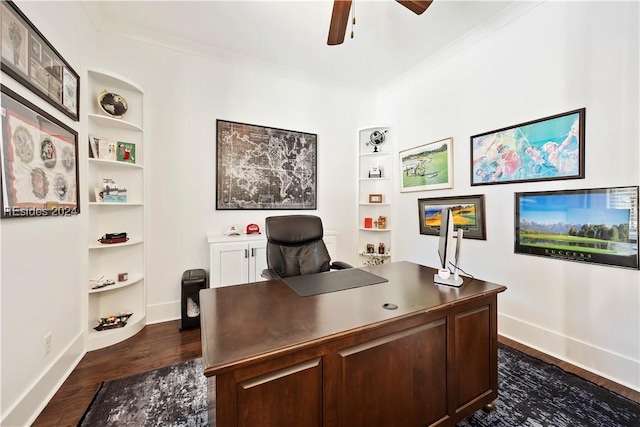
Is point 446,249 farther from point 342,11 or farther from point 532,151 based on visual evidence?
point 342,11

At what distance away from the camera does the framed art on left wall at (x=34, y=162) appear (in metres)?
1.30

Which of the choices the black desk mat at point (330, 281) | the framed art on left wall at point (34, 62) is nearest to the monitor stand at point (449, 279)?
the black desk mat at point (330, 281)

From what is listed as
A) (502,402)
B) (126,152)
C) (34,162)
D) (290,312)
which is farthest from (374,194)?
(34,162)

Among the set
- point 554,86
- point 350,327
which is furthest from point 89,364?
point 554,86

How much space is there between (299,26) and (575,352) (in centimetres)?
370

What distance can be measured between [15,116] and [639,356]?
4038 mm

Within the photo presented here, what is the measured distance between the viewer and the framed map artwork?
3.01 metres

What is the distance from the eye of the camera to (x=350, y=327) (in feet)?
3.40

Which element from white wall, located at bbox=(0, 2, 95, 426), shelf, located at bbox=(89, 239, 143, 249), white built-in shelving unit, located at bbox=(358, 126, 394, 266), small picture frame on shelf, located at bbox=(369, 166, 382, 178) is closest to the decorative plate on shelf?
white wall, located at bbox=(0, 2, 95, 426)

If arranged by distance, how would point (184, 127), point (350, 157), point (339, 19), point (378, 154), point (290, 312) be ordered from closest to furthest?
point (290, 312), point (339, 19), point (184, 127), point (378, 154), point (350, 157)

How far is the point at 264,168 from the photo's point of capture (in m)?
3.21

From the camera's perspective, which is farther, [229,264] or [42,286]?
[229,264]

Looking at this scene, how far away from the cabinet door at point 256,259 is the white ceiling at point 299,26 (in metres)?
2.21

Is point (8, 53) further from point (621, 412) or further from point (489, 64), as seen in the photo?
point (621, 412)
